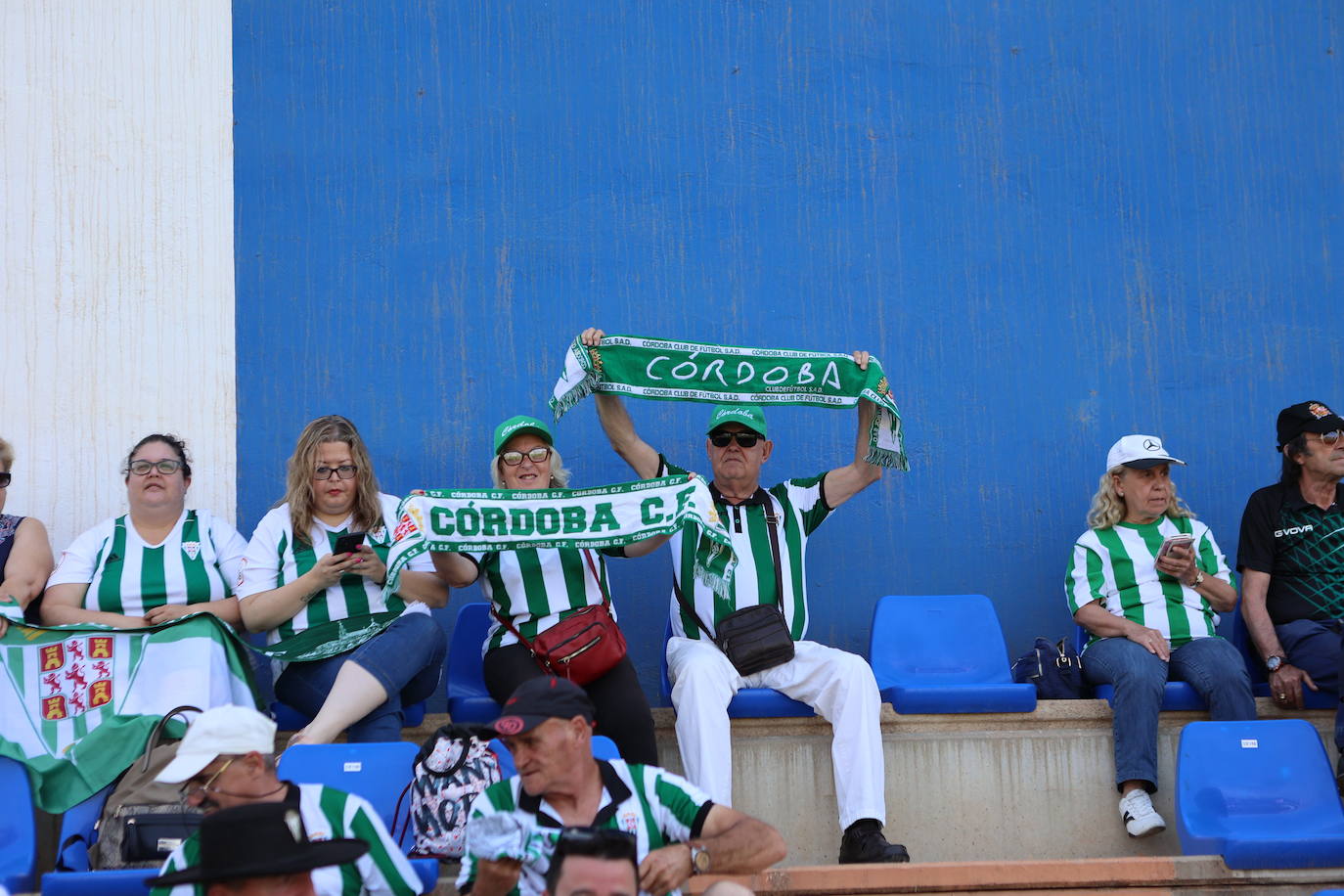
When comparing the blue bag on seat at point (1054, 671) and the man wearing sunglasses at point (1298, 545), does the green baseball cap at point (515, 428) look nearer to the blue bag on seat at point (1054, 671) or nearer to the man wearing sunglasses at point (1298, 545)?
the blue bag on seat at point (1054, 671)

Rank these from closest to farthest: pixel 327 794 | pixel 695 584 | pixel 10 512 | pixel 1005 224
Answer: pixel 327 794, pixel 695 584, pixel 10 512, pixel 1005 224

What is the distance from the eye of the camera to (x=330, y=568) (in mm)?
4938

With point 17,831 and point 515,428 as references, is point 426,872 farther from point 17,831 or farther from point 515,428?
point 515,428

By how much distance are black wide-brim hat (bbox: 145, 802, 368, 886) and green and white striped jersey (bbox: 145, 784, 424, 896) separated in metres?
0.11

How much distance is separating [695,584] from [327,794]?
2173mm

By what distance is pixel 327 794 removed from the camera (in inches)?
130

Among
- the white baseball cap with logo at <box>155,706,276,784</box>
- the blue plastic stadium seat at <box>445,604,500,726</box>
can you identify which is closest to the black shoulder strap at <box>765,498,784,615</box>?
the blue plastic stadium seat at <box>445,604,500,726</box>

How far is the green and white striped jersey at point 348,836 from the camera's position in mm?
3189

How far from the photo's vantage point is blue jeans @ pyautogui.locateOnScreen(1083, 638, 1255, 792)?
4.83 metres

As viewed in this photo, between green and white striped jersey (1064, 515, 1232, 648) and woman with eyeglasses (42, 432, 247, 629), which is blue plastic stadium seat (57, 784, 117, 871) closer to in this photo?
woman with eyeglasses (42, 432, 247, 629)

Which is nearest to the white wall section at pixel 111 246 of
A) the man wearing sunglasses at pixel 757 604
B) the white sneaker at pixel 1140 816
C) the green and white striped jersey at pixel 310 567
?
the green and white striped jersey at pixel 310 567

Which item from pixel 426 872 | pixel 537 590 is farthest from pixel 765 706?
pixel 426 872

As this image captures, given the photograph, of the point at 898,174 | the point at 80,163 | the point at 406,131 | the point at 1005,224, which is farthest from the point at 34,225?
the point at 1005,224

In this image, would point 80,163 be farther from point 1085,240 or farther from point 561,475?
point 1085,240
